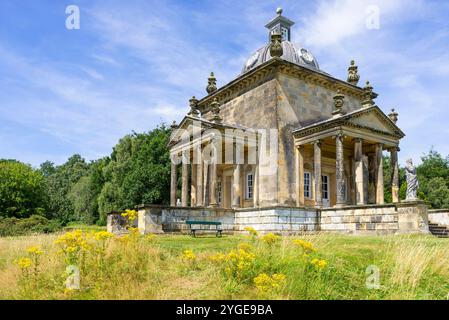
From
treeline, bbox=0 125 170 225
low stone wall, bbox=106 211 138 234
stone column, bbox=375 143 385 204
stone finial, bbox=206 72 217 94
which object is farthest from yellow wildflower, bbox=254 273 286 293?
treeline, bbox=0 125 170 225

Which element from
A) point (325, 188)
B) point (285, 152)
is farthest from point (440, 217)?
point (285, 152)

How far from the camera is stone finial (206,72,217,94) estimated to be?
29484 millimetres

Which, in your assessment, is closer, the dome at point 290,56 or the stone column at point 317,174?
the stone column at point 317,174

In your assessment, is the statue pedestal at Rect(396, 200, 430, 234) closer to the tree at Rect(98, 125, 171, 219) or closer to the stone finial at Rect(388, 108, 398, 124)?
the stone finial at Rect(388, 108, 398, 124)

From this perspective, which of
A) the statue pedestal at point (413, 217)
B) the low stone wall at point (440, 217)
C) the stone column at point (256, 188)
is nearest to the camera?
the statue pedestal at point (413, 217)

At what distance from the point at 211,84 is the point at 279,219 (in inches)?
574

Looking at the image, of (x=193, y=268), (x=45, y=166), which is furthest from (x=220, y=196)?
(x=45, y=166)

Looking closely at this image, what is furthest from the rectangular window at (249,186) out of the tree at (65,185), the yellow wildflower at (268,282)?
the tree at (65,185)

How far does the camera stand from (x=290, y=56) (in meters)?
27.6

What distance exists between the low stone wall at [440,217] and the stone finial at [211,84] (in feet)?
55.4

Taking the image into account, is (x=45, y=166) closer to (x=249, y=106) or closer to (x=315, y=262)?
(x=249, y=106)

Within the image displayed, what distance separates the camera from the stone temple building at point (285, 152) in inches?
755

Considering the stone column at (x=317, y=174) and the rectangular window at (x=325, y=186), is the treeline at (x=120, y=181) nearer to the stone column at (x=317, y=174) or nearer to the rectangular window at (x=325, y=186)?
the rectangular window at (x=325, y=186)
